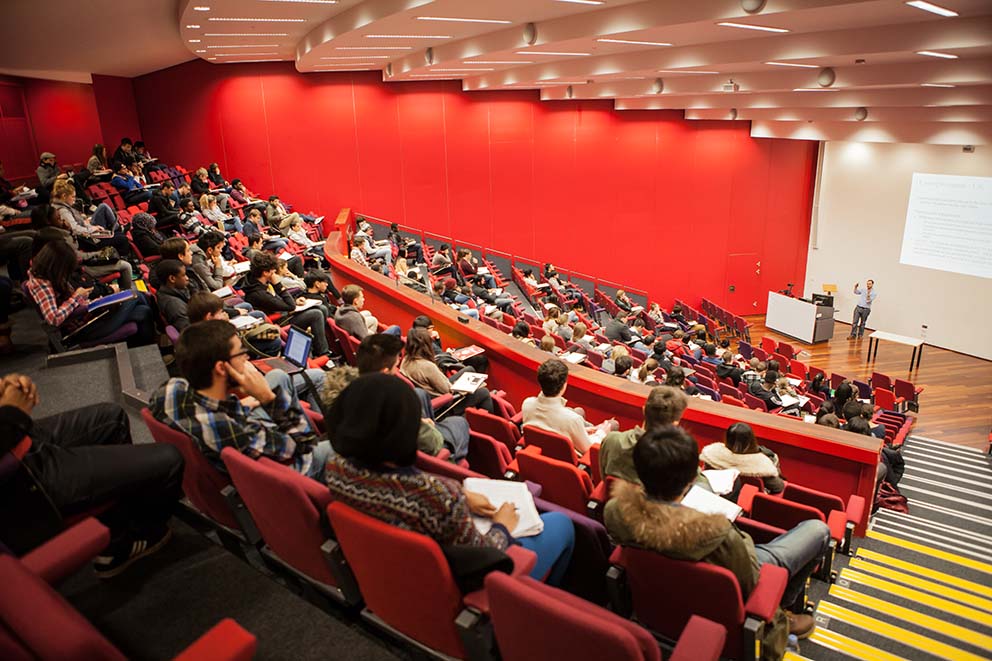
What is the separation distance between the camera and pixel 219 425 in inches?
93.7

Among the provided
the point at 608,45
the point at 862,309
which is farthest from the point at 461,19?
the point at 862,309

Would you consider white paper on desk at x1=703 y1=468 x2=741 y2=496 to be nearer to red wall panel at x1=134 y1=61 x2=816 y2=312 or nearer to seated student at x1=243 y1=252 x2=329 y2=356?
seated student at x1=243 y1=252 x2=329 y2=356

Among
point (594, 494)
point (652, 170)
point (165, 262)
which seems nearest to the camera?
point (594, 494)

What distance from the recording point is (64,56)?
11117 millimetres

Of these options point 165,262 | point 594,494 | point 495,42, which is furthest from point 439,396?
point 495,42

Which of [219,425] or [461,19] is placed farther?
[461,19]

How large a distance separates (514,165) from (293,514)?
1438cm

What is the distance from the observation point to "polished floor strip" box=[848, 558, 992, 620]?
3.53m

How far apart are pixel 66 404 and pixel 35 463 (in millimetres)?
2027

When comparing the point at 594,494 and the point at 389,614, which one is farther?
the point at 594,494

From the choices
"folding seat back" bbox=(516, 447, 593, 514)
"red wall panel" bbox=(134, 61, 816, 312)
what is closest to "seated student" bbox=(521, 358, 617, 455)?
"folding seat back" bbox=(516, 447, 593, 514)

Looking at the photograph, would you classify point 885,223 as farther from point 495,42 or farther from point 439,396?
point 439,396

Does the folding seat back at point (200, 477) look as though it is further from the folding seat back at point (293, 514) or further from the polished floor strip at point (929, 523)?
the polished floor strip at point (929, 523)

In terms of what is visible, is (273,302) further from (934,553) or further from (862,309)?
A: (862,309)
